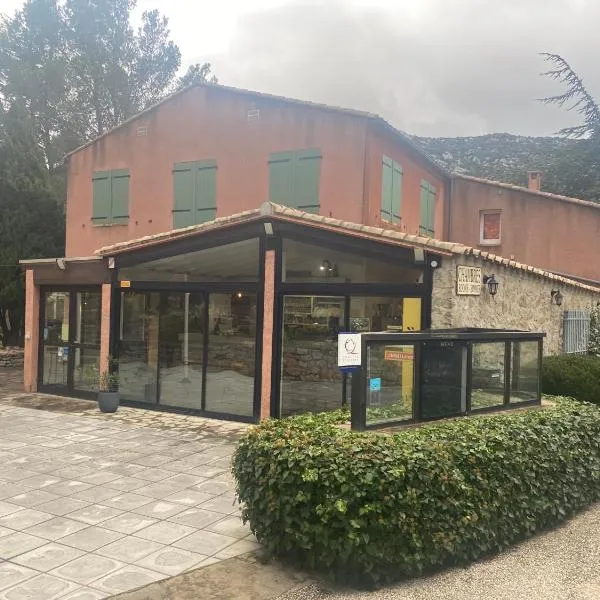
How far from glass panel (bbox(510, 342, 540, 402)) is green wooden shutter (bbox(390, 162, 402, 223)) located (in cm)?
777

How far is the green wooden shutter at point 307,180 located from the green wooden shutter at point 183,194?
306 cm

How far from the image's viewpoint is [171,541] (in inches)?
194

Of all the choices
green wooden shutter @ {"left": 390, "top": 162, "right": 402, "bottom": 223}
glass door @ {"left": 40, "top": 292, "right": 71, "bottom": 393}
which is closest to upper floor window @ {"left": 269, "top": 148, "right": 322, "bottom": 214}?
green wooden shutter @ {"left": 390, "top": 162, "right": 402, "bottom": 223}

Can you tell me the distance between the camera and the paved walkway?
4.33 meters

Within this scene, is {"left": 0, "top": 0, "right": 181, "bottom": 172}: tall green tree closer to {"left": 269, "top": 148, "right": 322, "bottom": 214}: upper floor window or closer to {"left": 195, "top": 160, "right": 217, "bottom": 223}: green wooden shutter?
{"left": 195, "top": 160, "right": 217, "bottom": 223}: green wooden shutter

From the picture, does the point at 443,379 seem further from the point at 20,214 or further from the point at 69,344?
the point at 20,214

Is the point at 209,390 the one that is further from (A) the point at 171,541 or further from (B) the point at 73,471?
(A) the point at 171,541

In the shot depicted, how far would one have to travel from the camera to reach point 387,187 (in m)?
13.9

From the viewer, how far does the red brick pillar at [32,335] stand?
1295cm

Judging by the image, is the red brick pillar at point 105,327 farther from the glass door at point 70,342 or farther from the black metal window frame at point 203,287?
the glass door at point 70,342

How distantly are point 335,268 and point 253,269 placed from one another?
1555mm

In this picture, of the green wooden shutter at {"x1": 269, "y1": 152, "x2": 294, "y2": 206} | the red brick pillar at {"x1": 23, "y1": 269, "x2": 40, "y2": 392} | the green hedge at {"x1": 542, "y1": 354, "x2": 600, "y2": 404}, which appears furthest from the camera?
the green wooden shutter at {"x1": 269, "y1": 152, "x2": 294, "y2": 206}

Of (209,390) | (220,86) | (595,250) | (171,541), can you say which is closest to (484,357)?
(171,541)

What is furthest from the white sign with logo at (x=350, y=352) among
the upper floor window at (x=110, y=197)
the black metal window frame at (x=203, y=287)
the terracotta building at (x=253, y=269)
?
the upper floor window at (x=110, y=197)
